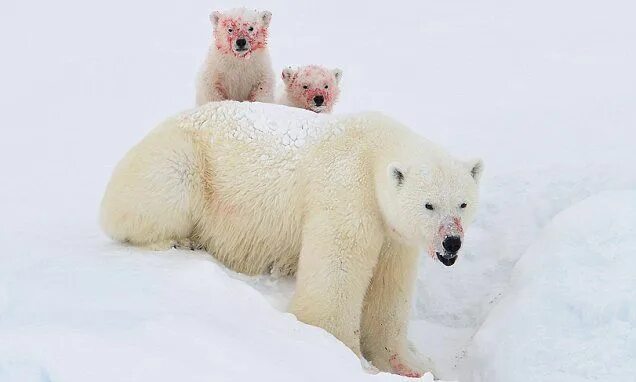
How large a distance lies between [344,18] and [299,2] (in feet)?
7.83

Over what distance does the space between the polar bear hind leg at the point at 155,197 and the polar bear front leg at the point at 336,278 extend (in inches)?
40.1

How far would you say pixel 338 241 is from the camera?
532 centimetres

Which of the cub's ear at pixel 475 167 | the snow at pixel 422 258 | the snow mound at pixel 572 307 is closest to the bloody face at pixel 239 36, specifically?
the snow at pixel 422 258

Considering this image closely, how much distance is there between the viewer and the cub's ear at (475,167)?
5.32m

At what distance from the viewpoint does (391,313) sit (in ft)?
18.8

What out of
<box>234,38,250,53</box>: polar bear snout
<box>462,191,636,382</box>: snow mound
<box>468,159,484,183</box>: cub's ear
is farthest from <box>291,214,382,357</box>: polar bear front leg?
<box>234,38,250,53</box>: polar bear snout

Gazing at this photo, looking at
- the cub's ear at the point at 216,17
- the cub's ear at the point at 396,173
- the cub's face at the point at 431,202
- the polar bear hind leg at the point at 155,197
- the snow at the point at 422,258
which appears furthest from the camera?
the cub's ear at the point at 216,17

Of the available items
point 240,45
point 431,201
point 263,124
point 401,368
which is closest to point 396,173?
point 431,201

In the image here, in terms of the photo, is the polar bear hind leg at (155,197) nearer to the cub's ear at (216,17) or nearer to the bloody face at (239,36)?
the bloody face at (239,36)

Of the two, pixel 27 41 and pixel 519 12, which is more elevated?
pixel 519 12

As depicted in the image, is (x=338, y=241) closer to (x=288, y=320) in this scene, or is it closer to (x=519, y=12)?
(x=288, y=320)

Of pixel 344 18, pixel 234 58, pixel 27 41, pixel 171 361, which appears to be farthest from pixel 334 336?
pixel 344 18

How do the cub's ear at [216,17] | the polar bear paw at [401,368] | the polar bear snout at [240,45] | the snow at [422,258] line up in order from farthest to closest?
the cub's ear at [216,17] → the polar bear snout at [240,45] → the polar bear paw at [401,368] → the snow at [422,258]

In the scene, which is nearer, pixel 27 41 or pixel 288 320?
pixel 288 320
